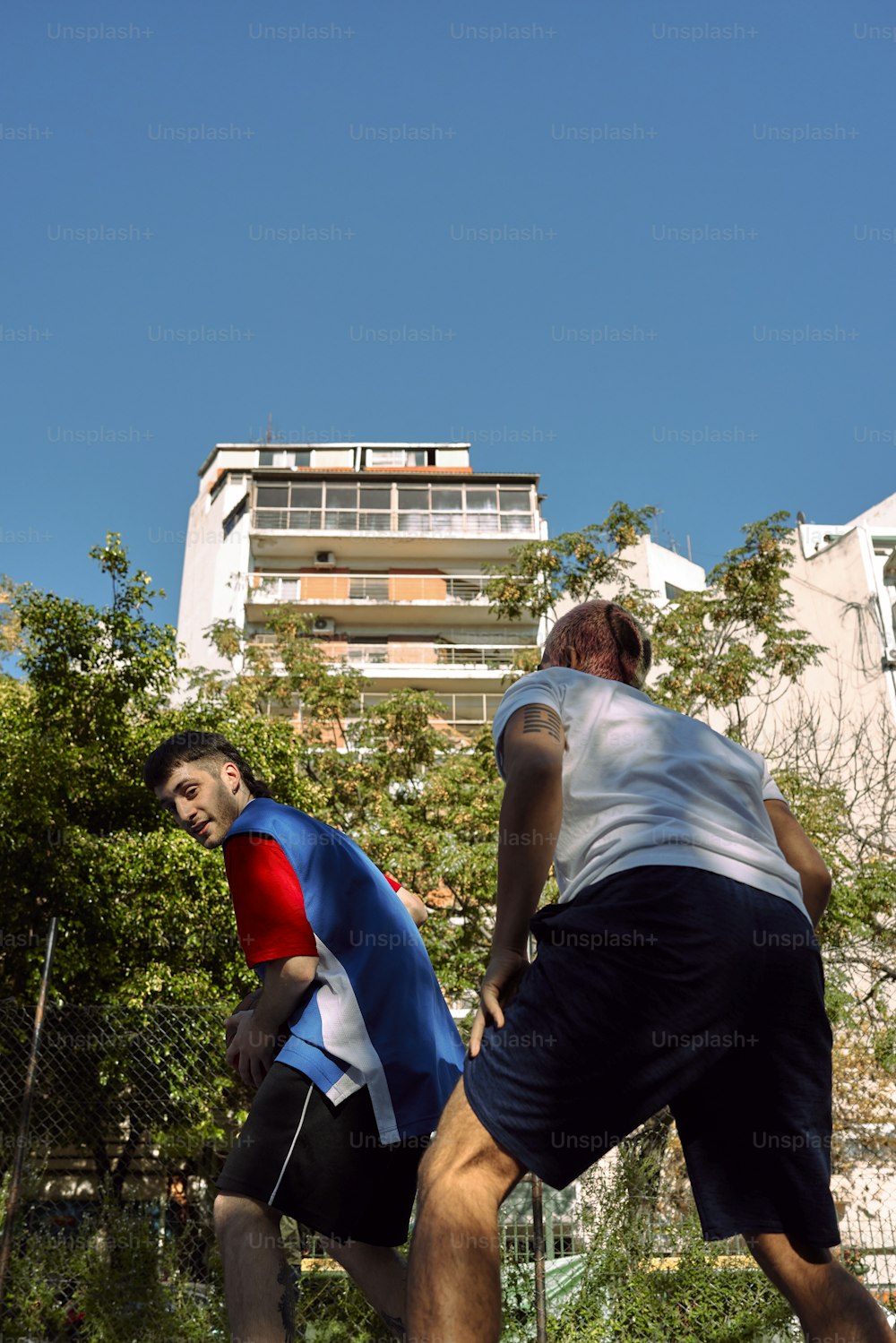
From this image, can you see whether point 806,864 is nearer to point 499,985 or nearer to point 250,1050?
point 499,985

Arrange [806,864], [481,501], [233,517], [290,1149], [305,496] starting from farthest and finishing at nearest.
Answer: [233,517], [305,496], [481,501], [290,1149], [806,864]

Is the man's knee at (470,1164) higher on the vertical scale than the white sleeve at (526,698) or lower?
lower

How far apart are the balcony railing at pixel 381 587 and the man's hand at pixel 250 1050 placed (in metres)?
38.3

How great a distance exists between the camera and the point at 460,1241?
61.7 inches

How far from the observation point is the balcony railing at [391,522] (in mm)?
41250

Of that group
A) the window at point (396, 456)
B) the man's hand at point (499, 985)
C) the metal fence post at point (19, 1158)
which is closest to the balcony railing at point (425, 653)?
the window at point (396, 456)

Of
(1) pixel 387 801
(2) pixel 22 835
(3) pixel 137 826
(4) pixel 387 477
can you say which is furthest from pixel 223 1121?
(4) pixel 387 477

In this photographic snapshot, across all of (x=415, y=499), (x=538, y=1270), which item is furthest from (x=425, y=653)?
(x=538, y=1270)

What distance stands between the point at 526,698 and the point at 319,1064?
995 millimetres

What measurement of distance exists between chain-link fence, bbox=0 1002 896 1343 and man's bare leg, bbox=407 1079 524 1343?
9.86 ft

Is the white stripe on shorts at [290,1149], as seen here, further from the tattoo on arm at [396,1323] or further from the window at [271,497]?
the window at [271,497]

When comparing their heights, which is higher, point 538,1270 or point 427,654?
point 427,654

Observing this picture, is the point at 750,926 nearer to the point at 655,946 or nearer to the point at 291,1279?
the point at 655,946

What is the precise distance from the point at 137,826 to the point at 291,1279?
1225cm
